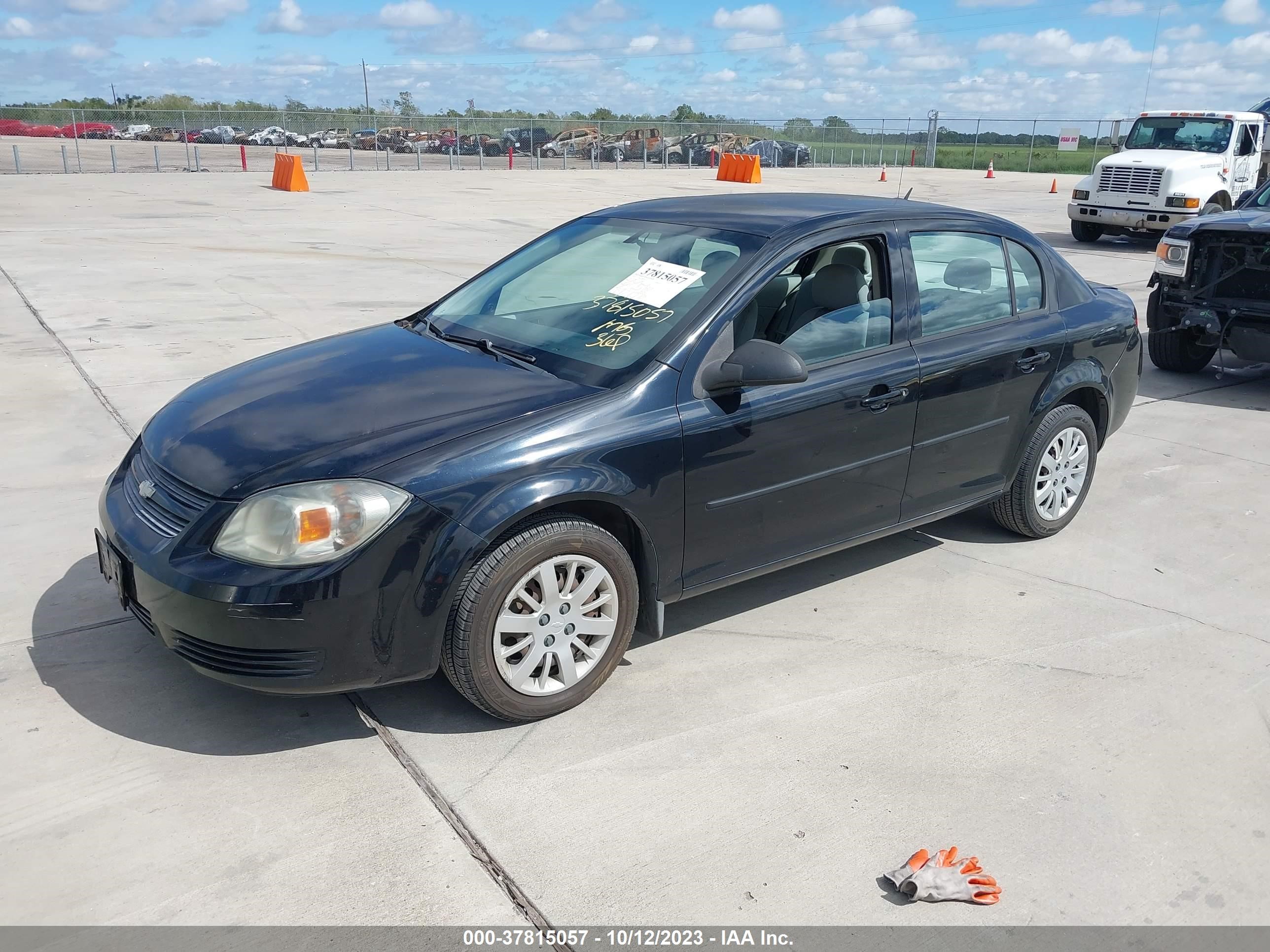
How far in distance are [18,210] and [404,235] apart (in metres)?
7.59

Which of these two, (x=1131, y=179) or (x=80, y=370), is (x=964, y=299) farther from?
(x=1131, y=179)

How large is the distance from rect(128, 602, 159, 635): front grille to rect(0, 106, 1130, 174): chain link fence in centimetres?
3285

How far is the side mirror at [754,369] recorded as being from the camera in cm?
359

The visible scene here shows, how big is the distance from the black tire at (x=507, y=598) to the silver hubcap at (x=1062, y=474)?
2501mm

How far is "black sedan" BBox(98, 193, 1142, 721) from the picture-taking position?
3137 millimetres

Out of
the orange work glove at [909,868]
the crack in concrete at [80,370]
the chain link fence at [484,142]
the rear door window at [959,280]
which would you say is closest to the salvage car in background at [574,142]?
the chain link fence at [484,142]

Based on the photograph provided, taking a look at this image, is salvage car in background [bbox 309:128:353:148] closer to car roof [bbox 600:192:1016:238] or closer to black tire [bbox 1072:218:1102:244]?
black tire [bbox 1072:218:1102:244]

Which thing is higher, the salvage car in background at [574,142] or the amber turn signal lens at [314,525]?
the salvage car in background at [574,142]

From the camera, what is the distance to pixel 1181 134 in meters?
17.2

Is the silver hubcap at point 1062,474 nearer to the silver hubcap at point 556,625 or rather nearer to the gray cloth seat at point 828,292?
the gray cloth seat at point 828,292

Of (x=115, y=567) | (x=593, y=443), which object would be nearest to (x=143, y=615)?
(x=115, y=567)

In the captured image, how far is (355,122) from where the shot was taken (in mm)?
40531

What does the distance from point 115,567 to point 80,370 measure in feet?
16.3

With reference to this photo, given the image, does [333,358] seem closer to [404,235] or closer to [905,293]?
[905,293]
